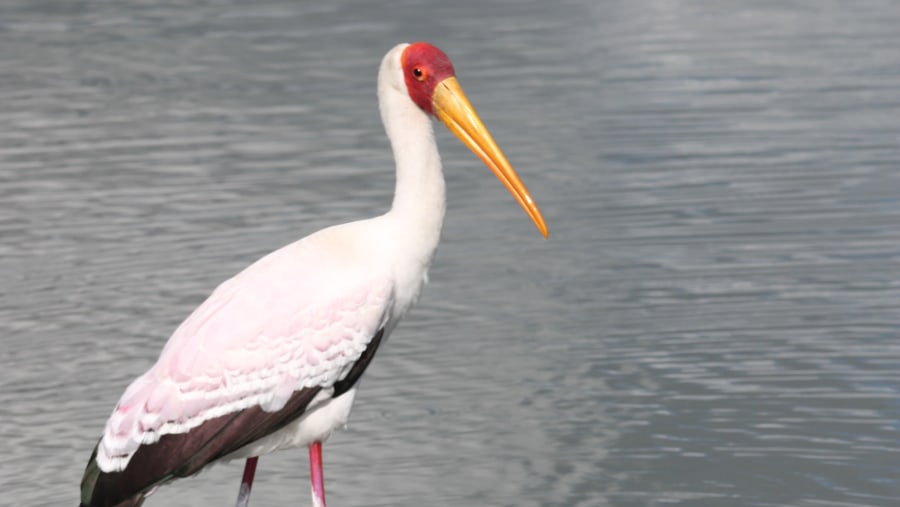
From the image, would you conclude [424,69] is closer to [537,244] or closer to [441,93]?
[441,93]

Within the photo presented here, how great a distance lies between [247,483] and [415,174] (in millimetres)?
1046

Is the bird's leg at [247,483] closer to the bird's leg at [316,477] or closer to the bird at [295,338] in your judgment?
the bird at [295,338]

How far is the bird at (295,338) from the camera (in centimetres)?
522

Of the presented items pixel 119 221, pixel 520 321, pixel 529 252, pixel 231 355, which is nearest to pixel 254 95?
pixel 119 221

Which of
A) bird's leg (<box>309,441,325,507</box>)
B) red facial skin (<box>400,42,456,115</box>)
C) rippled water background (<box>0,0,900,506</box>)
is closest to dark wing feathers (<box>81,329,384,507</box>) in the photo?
bird's leg (<box>309,441,325,507</box>)

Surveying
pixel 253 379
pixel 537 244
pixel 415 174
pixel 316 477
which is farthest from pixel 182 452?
pixel 537 244

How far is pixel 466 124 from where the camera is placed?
559 cm

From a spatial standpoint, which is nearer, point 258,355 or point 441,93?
point 258,355

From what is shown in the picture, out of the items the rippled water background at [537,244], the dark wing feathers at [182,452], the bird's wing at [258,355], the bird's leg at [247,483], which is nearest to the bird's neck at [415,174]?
the bird's wing at [258,355]

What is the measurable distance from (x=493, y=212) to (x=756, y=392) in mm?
2787

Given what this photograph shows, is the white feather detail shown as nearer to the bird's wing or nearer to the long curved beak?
the bird's wing

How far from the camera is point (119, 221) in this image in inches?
379

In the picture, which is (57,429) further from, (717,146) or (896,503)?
(717,146)

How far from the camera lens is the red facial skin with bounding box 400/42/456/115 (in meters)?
5.57
